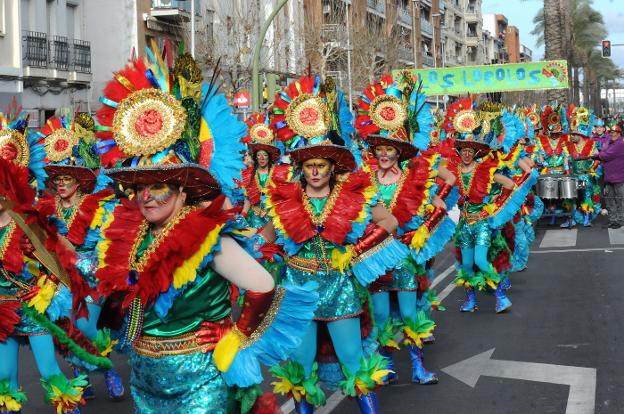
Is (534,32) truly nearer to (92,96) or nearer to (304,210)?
(92,96)

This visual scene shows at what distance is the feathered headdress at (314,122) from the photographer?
6.93 metres

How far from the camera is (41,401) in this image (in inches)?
334

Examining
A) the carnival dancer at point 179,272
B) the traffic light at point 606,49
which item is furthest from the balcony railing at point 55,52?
the traffic light at point 606,49

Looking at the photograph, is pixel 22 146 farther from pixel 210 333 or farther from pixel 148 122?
pixel 210 333

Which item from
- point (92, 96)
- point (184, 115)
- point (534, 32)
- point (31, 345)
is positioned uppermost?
point (534, 32)

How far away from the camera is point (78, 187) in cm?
912

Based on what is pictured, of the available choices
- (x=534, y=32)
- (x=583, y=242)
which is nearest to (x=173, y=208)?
(x=583, y=242)

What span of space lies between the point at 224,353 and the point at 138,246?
62cm

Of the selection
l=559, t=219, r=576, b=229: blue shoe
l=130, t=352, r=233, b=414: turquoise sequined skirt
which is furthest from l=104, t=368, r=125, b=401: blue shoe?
l=559, t=219, r=576, b=229: blue shoe

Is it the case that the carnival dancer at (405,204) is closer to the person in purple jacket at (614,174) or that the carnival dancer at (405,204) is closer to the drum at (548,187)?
the drum at (548,187)

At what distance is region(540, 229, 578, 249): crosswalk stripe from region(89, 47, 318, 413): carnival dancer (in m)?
14.6

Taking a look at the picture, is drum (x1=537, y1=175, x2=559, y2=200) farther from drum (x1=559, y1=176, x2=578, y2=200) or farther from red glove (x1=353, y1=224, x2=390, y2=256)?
red glove (x1=353, y1=224, x2=390, y2=256)

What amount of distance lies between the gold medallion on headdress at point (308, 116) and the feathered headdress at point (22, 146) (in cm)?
195

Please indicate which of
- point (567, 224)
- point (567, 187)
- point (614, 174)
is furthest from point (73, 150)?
point (567, 224)
